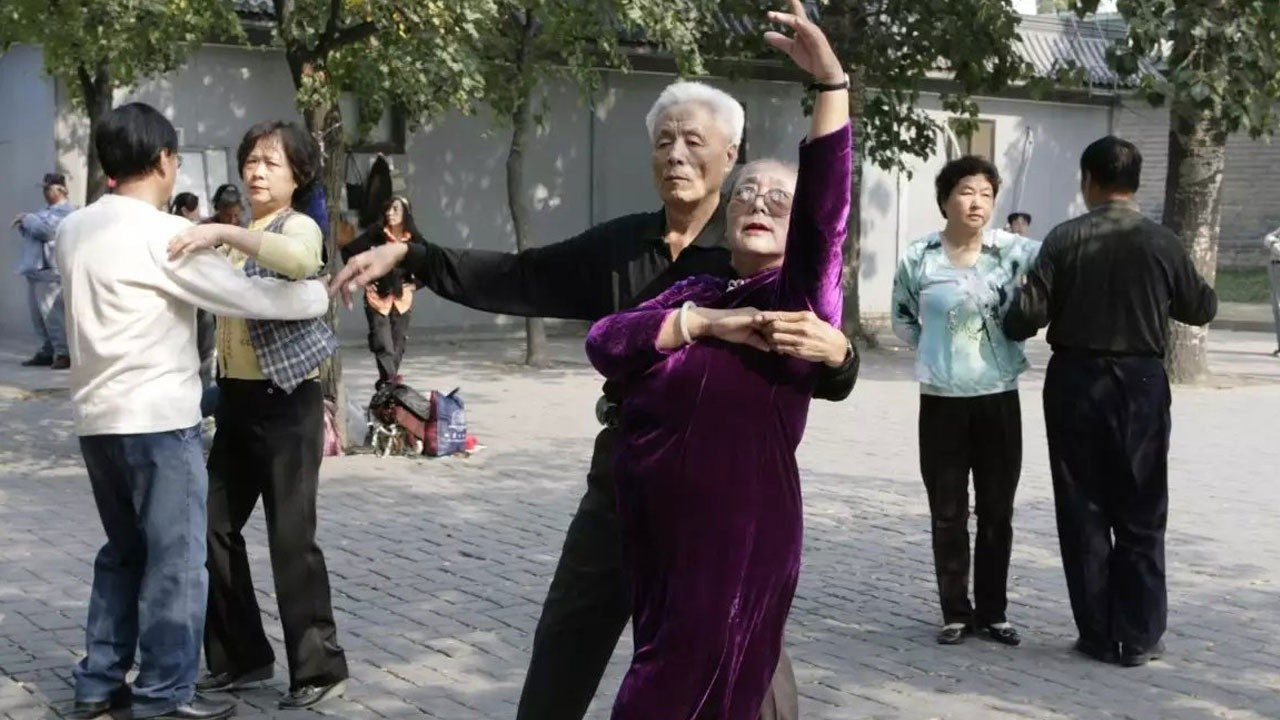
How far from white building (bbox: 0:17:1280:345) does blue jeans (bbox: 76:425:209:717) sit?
1189cm

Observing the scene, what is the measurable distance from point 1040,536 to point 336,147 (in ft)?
18.2

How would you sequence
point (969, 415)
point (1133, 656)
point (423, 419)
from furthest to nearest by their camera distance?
point (423, 419) < point (969, 415) < point (1133, 656)

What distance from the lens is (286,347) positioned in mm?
5453

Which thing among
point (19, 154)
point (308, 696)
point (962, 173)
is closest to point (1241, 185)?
point (19, 154)

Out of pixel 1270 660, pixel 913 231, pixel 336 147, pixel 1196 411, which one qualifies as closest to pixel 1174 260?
pixel 1270 660

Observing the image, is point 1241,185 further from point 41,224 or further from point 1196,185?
point 41,224

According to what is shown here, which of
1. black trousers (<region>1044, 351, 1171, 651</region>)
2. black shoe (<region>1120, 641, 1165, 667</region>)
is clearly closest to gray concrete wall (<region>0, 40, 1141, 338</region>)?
black trousers (<region>1044, 351, 1171, 651</region>)

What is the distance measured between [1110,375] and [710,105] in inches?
126

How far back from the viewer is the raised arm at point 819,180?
132 inches

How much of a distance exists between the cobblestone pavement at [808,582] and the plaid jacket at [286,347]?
113 cm

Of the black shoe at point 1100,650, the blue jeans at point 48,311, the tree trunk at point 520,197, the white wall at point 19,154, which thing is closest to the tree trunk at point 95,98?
the blue jeans at point 48,311

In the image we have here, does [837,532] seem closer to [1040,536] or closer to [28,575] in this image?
[1040,536]

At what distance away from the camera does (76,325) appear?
524 centimetres

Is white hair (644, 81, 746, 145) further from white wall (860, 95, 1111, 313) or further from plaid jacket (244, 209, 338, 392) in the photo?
white wall (860, 95, 1111, 313)
